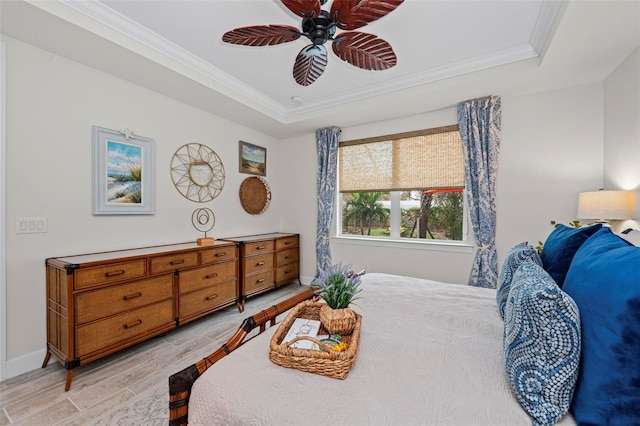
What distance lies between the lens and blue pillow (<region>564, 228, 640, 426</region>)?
0.71 m

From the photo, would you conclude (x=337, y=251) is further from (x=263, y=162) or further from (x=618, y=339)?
(x=618, y=339)

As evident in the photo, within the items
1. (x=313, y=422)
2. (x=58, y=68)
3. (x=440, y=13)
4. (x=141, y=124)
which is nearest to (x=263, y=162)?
(x=141, y=124)

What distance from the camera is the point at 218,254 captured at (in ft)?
10.3

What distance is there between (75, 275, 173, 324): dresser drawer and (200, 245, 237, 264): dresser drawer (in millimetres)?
405

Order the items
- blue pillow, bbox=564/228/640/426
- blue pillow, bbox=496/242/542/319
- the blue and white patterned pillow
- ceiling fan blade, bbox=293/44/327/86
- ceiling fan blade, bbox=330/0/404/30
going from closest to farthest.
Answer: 1. blue pillow, bbox=564/228/640/426
2. the blue and white patterned pillow
3. ceiling fan blade, bbox=330/0/404/30
4. blue pillow, bbox=496/242/542/319
5. ceiling fan blade, bbox=293/44/327/86

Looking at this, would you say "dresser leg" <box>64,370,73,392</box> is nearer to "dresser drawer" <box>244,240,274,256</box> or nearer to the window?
"dresser drawer" <box>244,240,274,256</box>

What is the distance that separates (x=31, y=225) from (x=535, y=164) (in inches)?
189

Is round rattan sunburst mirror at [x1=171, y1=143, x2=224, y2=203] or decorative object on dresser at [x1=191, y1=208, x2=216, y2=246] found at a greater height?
round rattan sunburst mirror at [x1=171, y1=143, x2=224, y2=203]

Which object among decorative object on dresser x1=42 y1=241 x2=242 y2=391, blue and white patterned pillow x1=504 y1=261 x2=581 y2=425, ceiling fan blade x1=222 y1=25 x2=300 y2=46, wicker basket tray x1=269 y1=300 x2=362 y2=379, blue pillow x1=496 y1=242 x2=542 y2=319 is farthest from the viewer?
decorative object on dresser x1=42 y1=241 x2=242 y2=391

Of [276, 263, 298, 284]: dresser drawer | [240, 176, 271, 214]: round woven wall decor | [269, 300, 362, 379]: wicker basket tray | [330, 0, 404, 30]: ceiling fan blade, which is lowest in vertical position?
[276, 263, 298, 284]: dresser drawer

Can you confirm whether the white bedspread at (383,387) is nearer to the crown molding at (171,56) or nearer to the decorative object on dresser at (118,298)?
the decorative object on dresser at (118,298)

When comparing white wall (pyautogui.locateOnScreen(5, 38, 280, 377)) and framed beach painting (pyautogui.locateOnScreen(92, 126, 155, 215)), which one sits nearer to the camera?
white wall (pyautogui.locateOnScreen(5, 38, 280, 377))

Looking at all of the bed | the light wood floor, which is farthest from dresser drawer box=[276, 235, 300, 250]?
the bed

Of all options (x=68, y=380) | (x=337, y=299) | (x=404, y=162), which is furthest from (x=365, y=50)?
(x=68, y=380)
